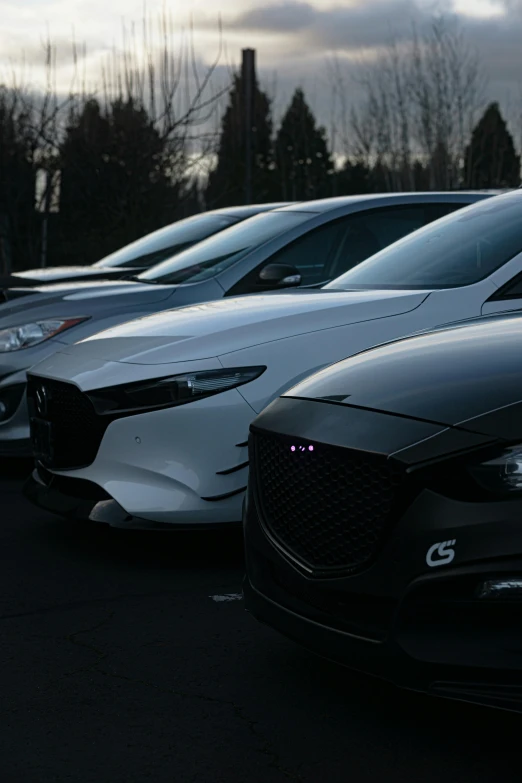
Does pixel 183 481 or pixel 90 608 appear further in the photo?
pixel 183 481

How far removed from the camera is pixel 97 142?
20.5 metres

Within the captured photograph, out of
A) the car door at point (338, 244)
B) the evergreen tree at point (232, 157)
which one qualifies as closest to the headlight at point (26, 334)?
the car door at point (338, 244)

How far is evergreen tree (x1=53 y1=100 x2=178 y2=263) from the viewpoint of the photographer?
774 inches

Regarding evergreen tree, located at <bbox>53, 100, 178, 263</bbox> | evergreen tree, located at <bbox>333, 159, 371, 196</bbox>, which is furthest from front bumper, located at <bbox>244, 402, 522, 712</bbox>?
evergreen tree, located at <bbox>333, 159, 371, 196</bbox>

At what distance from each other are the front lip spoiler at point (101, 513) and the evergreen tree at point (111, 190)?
48.0 feet

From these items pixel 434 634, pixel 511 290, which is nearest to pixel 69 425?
pixel 511 290

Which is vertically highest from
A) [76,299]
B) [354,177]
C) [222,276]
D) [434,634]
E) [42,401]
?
[354,177]

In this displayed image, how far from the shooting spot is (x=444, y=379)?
309cm

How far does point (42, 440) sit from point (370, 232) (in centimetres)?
314

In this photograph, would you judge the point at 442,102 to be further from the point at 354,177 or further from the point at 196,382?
the point at 196,382

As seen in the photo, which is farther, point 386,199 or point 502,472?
point 386,199

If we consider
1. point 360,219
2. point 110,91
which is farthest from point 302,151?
point 360,219

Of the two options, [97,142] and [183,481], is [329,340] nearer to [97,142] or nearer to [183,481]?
[183,481]

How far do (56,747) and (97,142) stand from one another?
18337 millimetres
